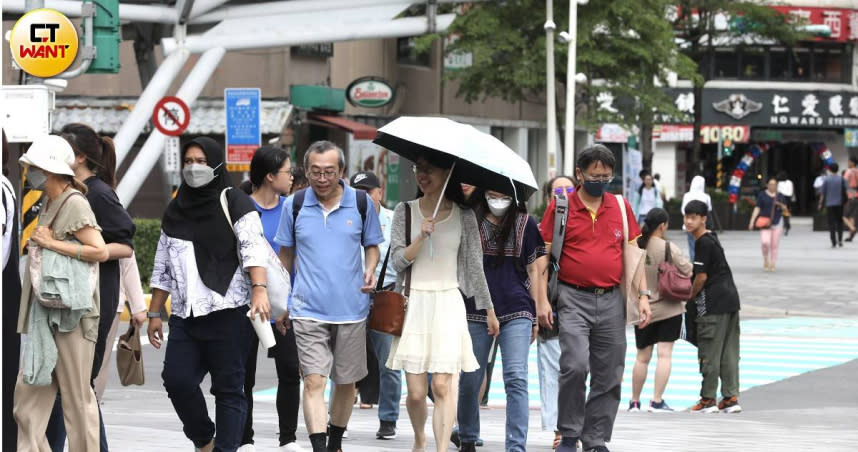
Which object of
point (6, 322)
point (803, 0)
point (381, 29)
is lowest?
point (6, 322)

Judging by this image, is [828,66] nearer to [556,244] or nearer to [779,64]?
[779,64]

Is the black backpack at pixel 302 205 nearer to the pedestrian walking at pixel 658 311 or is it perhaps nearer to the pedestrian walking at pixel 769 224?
the pedestrian walking at pixel 658 311

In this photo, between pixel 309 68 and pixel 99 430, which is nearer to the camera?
pixel 99 430

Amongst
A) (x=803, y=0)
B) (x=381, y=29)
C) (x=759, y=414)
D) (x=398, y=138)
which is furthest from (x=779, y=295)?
(x=803, y=0)

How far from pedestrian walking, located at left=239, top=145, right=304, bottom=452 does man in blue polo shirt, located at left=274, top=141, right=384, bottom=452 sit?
217mm

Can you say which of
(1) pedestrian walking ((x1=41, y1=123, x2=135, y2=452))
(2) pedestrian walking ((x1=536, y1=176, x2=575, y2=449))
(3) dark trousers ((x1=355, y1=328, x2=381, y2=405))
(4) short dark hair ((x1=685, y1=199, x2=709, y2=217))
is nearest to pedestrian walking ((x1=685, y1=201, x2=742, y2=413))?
(4) short dark hair ((x1=685, y1=199, x2=709, y2=217))

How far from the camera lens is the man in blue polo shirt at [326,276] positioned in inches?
335

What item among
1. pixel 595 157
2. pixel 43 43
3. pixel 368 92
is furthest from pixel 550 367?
pixel 368 92

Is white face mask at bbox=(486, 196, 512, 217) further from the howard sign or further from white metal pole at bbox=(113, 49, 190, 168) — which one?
the howard sign

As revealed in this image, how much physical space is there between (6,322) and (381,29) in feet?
57.4

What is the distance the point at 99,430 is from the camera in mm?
A: 7574

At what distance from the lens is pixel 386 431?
1032cm

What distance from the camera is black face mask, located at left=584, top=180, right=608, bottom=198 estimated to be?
9273mm

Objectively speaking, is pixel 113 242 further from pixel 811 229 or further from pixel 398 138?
pixel 811 229
